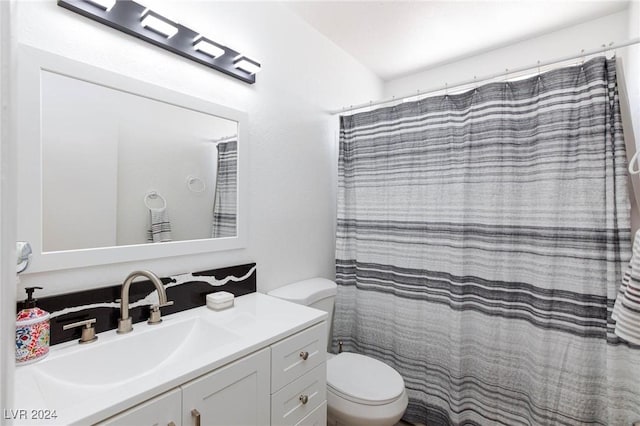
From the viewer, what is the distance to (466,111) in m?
1.74

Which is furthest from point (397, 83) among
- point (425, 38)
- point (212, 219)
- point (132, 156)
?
point (132, 156)

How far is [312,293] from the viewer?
5.95 feet

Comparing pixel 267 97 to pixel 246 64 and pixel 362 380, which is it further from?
pixel 362 380

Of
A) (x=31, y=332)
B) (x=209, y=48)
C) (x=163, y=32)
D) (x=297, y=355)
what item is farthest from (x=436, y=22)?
(x=31, y=332)

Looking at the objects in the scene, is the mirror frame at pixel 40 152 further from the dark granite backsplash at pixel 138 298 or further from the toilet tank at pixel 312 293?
the toilet tank at pixel 312 293

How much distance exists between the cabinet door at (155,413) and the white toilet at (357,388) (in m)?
0.87

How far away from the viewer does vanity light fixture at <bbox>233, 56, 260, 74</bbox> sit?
152 cm

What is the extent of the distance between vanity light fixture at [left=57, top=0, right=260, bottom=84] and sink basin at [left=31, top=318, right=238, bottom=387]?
45.9 inches

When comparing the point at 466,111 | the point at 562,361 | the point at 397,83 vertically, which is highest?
the point at 397,83

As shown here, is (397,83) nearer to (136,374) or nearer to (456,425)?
(456,425)

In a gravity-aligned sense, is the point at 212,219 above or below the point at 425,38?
below

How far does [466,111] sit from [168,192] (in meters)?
1.66

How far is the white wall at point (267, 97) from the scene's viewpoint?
42.7 inches

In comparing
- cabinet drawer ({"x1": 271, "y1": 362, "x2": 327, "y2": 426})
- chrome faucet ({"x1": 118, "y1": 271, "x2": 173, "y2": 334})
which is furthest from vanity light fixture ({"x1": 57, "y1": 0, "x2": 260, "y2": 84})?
cabinet drawer ({"x1": 271, "y1": 362, "x2": 327, "y2": 426})
